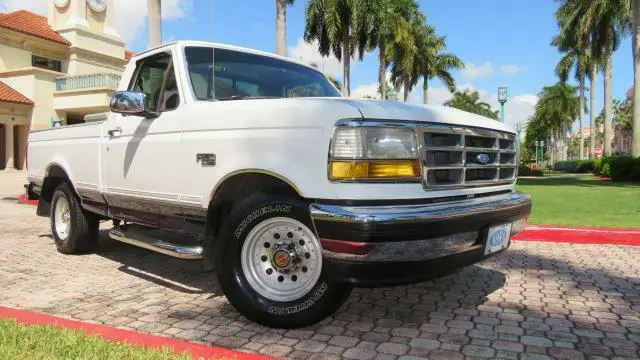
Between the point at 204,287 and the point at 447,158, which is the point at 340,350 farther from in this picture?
the point at 204,287

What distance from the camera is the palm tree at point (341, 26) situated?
96.4 feet

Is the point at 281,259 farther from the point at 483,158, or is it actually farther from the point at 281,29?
the point at 281,29

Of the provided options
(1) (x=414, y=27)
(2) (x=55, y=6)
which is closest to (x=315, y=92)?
(2) (x=55, y=6)

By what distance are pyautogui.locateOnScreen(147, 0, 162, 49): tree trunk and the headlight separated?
34.8ft

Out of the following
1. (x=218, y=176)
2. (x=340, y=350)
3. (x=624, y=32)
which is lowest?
(x=340, y=350)

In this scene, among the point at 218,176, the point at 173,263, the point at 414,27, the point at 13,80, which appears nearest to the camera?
the point at 218,176

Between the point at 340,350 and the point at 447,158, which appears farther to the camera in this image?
the point at 447,158

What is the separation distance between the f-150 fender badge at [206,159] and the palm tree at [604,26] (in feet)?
109

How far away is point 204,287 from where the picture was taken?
15.6 feet

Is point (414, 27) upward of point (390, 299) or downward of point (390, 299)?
upward

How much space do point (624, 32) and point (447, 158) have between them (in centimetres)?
3518

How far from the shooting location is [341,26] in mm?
30344

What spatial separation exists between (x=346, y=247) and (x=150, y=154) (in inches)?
85.3

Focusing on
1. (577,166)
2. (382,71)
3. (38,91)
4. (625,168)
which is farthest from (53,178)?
(577,166)
